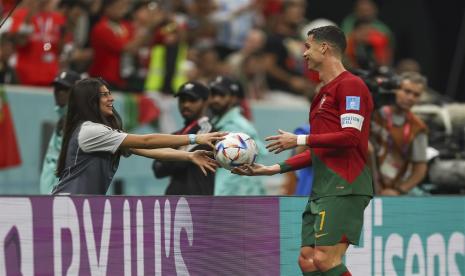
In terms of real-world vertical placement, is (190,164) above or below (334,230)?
above

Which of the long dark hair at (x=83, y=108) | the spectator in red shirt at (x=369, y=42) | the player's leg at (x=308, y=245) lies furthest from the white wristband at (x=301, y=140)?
the spectator in red shirt at (x=369, y=42)

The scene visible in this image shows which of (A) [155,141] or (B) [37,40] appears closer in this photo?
(A) [155,141]

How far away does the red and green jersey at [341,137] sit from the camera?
8570 millimetres

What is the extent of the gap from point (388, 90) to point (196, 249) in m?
3.71

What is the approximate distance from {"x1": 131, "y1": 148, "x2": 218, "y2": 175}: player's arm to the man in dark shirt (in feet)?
5.11

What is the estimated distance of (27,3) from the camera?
15445mm

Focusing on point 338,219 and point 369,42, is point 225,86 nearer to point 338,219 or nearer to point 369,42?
point 338,219

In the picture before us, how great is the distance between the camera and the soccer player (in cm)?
858

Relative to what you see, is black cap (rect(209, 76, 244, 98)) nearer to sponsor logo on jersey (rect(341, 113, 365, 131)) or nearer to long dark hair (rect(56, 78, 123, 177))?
long dark hair (rect(56, 78, 123, 177))

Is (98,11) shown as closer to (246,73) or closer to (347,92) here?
(246,73)

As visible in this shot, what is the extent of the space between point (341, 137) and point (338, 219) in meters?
0.57

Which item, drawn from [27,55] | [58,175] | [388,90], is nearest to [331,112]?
[58,175]

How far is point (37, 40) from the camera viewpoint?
50.7ft

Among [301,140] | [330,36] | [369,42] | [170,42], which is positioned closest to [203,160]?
[301,140]
